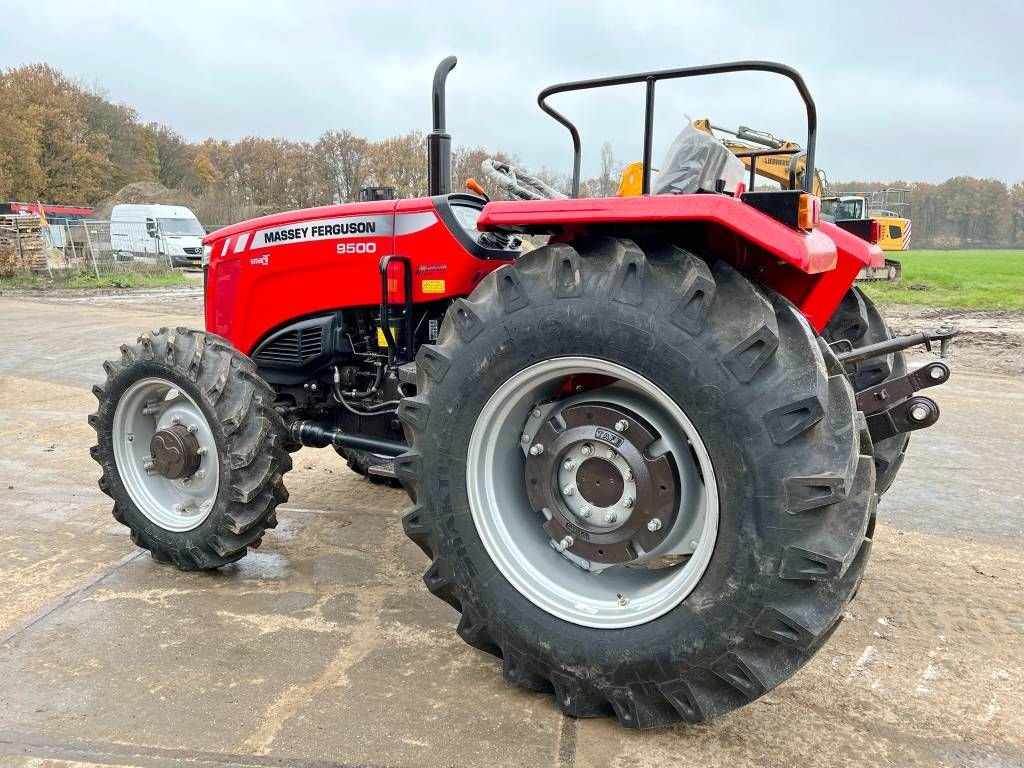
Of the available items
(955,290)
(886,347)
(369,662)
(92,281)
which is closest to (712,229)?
(886,347)

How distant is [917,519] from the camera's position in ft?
14.3

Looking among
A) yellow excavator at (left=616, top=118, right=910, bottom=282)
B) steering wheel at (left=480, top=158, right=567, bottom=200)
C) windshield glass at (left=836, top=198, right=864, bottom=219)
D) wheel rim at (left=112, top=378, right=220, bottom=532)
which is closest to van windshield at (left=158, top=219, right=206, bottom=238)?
yellow excavator at (left=616, top=118, right=910, bottom=282)

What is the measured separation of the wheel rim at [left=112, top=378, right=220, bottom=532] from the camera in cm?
359

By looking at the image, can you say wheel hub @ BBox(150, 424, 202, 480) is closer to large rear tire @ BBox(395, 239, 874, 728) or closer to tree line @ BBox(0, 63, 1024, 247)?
large rear tire @ BBox(395, 239, 874, 728)

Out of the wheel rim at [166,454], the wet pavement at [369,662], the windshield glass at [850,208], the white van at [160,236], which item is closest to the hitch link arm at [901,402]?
the wet pavement at [369,662]

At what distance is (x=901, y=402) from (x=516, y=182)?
2.02 metres

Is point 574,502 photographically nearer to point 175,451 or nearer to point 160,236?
point 175,451

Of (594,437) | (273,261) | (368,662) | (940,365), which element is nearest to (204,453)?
(273,261)

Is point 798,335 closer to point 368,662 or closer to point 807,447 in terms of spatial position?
point 807,447

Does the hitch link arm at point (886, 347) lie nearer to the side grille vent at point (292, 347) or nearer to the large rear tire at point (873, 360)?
the large rear tire at point (873, 360)

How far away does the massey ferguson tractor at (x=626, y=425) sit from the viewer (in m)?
2.13

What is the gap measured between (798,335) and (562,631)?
1.08m

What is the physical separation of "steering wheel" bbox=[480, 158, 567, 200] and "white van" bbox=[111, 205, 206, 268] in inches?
888

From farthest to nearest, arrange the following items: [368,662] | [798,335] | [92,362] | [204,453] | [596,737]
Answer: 1. [92,362]
2. [204,453]
3. [368,662]
4. [596,737]
5. [798,335]
